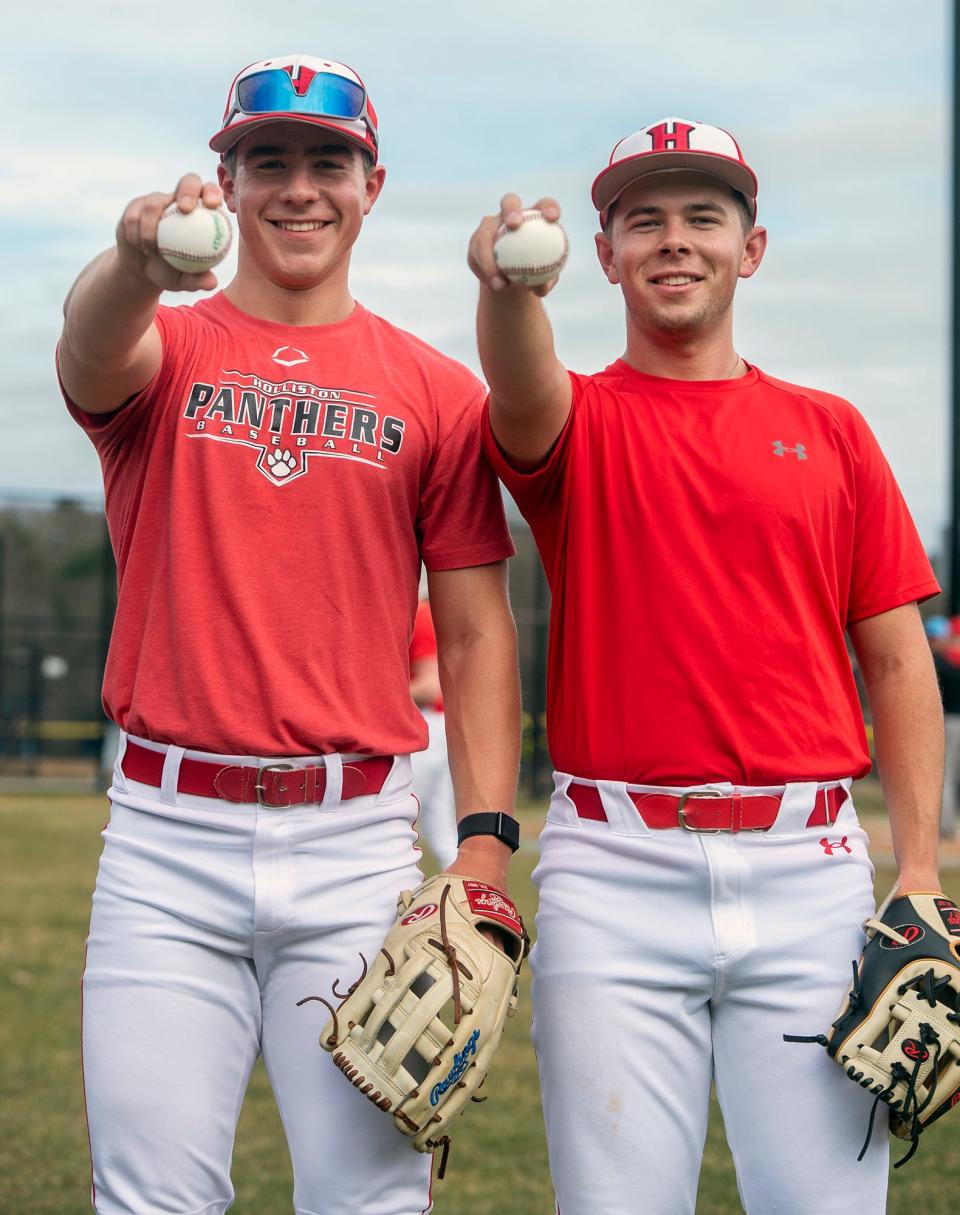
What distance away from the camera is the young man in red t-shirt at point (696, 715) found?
2748 millimetres

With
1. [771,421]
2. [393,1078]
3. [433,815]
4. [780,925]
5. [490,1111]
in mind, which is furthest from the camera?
[433,815]

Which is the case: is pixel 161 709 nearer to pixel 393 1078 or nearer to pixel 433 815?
pixel 393 1078

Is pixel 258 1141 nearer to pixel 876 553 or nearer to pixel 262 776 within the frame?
→ pixel 262 776

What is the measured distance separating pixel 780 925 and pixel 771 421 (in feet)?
3.18

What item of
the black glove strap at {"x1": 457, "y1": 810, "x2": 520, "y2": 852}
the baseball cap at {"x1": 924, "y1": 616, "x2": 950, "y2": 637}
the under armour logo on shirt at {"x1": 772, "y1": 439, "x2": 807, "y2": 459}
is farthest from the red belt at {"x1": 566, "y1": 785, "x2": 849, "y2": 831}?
the baseball cap at {"x1": 924, "y1": 616, "x2": 950, "y2": 637}

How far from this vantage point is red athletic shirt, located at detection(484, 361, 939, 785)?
2.85 meters

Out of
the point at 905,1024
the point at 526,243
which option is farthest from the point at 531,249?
the point at 905,1024

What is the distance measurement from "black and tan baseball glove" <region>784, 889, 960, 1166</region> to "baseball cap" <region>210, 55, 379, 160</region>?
1.80 metres

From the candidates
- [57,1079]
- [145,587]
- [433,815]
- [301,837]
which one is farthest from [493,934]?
[433,815]

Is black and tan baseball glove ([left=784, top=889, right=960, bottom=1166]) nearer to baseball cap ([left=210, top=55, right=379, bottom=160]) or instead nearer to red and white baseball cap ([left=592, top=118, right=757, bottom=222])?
red and white baseball cap ([left=592, top=118, right=757, bottom=222])

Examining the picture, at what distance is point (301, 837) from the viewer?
2770mm

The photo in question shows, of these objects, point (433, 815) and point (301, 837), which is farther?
point (433, 815)

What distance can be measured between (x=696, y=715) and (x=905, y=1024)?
2.15 ft

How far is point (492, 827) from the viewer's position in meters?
2.90
